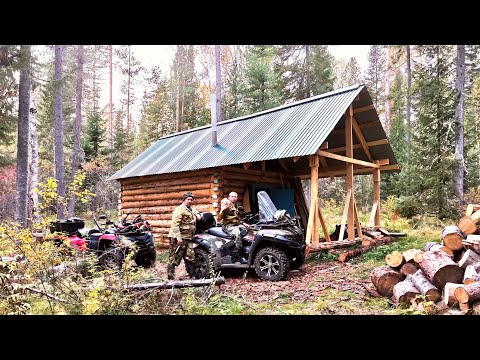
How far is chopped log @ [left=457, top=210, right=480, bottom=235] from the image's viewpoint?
5.84 m

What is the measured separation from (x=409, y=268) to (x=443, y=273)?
616mm

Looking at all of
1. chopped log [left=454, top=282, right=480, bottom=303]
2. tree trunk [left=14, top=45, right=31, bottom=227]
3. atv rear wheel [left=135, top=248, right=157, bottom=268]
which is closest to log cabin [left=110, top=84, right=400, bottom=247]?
atv rear wheel [left=135, top=248, right=157, bottom=268]

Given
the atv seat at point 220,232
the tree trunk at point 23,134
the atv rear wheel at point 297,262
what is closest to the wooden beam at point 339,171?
the atv rear wheel at point 297,262

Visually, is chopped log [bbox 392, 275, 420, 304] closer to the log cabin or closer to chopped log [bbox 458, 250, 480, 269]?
chopped log [bbox 458, 250, 480, 269]

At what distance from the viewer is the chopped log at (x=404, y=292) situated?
492cm

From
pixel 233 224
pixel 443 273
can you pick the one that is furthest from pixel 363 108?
pixel 443 273

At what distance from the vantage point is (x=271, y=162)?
11578 mm

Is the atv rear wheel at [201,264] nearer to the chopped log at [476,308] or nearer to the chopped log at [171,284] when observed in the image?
the chopped log at [171,284]

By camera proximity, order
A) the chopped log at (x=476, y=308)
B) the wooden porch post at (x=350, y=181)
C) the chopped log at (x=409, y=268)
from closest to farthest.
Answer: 1. the chopped log at (x=476, y=308)
2. the chopped log at (x=409, y=268)
3. the wooden porch post at (x=350, y=181)

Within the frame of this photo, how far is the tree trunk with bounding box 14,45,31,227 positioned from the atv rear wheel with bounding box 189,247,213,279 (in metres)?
7.45

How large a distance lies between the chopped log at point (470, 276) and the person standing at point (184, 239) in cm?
417
